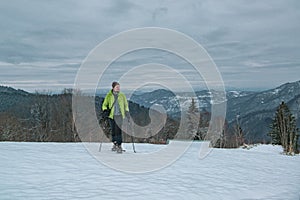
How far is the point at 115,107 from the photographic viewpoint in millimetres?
10039

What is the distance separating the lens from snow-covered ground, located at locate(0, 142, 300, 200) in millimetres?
6145

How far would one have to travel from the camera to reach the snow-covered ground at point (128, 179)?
20.2 ft

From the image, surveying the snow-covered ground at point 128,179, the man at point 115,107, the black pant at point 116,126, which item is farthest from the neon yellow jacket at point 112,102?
the snow-covered ground at point 128,179

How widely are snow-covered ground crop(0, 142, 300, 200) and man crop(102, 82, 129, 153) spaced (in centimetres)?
74

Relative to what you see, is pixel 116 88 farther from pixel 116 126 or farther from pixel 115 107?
pixel 116 126

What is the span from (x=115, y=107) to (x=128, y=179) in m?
3.18

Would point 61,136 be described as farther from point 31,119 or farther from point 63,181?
point 63,181

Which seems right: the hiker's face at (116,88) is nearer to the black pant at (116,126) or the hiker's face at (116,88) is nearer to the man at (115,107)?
the man at (115,107)

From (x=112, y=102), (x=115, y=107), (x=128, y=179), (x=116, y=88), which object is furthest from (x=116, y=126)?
(x=128, y=179)

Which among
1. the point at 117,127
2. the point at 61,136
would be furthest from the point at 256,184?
the point at 61,136

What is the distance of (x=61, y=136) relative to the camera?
37812 millimetres

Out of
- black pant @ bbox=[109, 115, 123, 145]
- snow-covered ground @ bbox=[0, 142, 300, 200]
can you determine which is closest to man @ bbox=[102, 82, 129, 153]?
black pant @ bbox=[109, 115, 123, 145]

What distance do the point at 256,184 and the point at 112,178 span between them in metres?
3.29

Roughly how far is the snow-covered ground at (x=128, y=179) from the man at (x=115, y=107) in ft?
2.41
